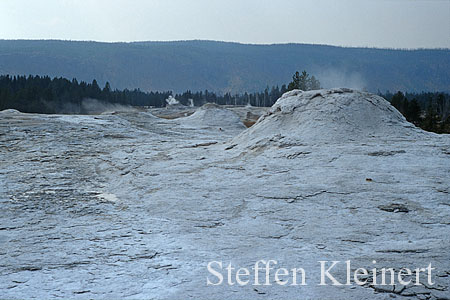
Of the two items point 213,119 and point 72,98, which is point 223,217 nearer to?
point 213,119

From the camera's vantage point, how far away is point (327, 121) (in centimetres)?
955

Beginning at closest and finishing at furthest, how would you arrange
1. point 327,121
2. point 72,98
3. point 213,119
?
1. point 327,121
2. point 213,119
3. point 72,98

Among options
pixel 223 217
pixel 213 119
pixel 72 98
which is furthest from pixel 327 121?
pixel 72 98

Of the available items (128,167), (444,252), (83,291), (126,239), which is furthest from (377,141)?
(83,291)

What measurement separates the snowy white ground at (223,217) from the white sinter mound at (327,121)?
0.79ft

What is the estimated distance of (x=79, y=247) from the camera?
4.33m

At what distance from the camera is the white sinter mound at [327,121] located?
9164mm

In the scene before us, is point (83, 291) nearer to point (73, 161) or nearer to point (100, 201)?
point (100, 201)

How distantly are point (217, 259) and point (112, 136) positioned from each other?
11.6 metres

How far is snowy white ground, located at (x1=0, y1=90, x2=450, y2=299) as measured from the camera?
11.3 feet

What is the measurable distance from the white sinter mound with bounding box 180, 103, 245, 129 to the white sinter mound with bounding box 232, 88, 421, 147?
14.4m

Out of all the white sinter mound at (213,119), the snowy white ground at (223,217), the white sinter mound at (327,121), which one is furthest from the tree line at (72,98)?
the snowy white ground at (223,217)

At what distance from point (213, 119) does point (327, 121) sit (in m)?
17.4

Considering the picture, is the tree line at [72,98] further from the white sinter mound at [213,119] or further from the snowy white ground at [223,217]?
the snowy white ground at [223,217]
